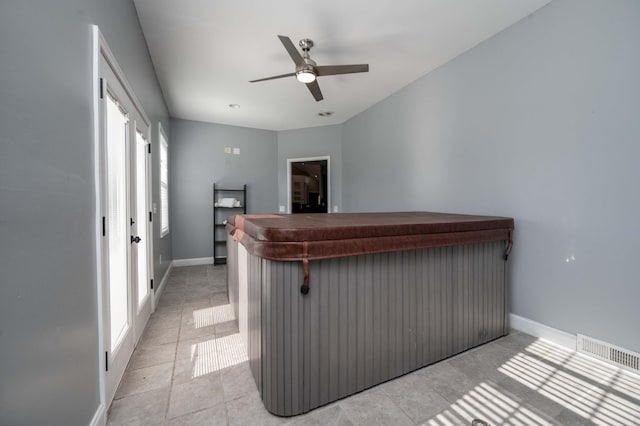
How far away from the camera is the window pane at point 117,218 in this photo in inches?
65.4

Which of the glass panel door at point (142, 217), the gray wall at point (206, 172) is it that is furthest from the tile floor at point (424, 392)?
the gray wall at point (206, 172)

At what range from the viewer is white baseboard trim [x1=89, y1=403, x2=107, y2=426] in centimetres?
123

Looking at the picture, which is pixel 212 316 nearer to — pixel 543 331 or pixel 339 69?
pixel 339 69

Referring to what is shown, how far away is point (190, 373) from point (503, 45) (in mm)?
3756

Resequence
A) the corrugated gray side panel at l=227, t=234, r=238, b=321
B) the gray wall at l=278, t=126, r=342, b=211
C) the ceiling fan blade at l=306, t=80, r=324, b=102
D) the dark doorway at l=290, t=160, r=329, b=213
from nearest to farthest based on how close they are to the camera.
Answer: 1. the corrugated gray side panel at l=227, t=234, r=238, b=321
2. the ceiling fan blade at l=306, t=80, r=324, b=102
3. the gray wall at l=278, t=126, r=342, b=211
4. the dark doorway at l=290, t=160, r=329, b=213

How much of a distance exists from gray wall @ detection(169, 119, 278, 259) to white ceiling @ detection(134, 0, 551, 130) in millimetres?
1092

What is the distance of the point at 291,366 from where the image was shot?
135 cm

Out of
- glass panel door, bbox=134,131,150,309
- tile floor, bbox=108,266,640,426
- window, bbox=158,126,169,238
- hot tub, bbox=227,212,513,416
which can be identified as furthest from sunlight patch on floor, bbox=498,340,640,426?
window, bbox=158,126,169,238

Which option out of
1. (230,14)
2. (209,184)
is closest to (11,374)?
(230,14)

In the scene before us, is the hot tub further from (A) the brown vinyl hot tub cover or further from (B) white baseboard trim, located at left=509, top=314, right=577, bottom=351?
(B) white baseboard trim, located at left=509, top=314, right=577, bottom=351

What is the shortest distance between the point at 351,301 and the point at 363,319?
15 centimetres

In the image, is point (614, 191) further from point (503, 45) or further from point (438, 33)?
point (438, 33)

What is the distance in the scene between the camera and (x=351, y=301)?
4.91 ft

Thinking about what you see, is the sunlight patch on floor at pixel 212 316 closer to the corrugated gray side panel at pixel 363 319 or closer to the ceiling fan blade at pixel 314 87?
the corrugated gray side panel at pixel 363 319
